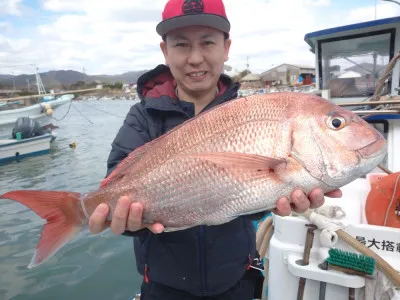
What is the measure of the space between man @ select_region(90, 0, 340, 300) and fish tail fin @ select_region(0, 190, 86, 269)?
0.33 meters

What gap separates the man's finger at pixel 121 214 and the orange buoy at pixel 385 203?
1980 mm

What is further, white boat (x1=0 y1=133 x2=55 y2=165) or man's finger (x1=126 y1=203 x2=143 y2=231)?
white boat (x1=0 y1=133 x2=55 y2=165)

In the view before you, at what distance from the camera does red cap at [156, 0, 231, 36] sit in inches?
74.8

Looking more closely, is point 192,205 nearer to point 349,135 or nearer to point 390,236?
point 349,135

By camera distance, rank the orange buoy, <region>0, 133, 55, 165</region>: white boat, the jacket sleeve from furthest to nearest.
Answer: <region>0, 133, 55, 165</region>: white boat, the orange buoy, the jacket sleeve

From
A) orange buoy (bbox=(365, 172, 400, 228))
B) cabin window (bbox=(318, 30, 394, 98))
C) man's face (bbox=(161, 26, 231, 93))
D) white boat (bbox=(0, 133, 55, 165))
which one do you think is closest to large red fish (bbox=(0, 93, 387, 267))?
man's face (bbox=(161, 26, 231, 93))

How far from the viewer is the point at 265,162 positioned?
148 cm

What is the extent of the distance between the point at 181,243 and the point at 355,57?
708 centimetres

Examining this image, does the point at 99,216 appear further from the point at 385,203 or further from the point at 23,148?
the point at 23,148

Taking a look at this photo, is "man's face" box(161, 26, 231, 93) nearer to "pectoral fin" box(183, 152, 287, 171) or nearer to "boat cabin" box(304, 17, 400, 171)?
"pectoral fin" box(183, 152, 287, 171)

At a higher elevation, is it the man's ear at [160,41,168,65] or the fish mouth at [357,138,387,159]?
the man's ear at [160,41,168,65]

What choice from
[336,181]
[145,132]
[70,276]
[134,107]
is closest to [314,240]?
[336,181]

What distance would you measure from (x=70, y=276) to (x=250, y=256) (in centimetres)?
419

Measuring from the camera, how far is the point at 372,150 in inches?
58.2
